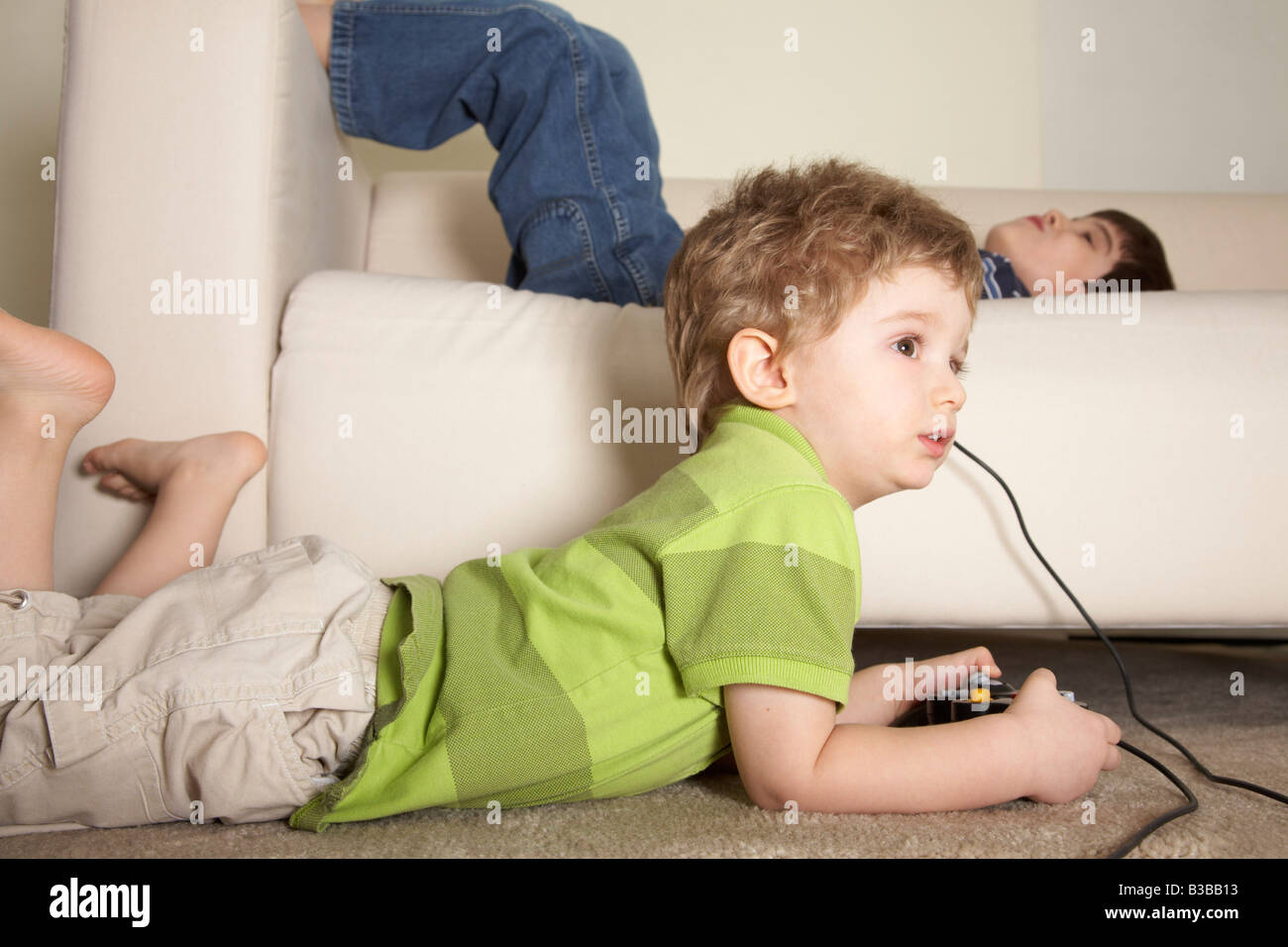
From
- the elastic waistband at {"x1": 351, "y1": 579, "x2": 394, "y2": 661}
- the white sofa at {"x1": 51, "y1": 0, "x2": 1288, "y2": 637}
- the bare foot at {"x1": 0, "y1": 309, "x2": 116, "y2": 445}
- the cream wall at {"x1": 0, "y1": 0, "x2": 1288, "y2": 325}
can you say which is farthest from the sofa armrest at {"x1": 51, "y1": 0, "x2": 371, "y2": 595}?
the cream wall at {"x1": 0, "y1": 0, "x2": 1288, "y2": 325}

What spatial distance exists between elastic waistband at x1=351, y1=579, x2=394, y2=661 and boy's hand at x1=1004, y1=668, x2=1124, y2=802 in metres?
0.44

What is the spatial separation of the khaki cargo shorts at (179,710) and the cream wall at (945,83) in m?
1.57

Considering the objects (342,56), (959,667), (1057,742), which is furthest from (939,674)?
(342,56)

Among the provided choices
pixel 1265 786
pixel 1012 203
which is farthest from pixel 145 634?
pixel 1012 203

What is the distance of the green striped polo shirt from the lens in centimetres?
59

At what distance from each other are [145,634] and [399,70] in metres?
0.80

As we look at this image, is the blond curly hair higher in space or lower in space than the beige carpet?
higher

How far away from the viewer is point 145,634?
63 cm

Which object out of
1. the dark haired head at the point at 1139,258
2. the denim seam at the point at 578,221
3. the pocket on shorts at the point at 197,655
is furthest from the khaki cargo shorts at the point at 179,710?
the dark haired head at the point at 1139,258

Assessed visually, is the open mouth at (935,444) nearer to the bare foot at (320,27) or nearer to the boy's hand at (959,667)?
the boy's hand at (959,667)

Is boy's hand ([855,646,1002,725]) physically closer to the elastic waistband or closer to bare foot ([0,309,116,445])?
the elastic waistband

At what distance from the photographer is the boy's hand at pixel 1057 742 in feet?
2.03
